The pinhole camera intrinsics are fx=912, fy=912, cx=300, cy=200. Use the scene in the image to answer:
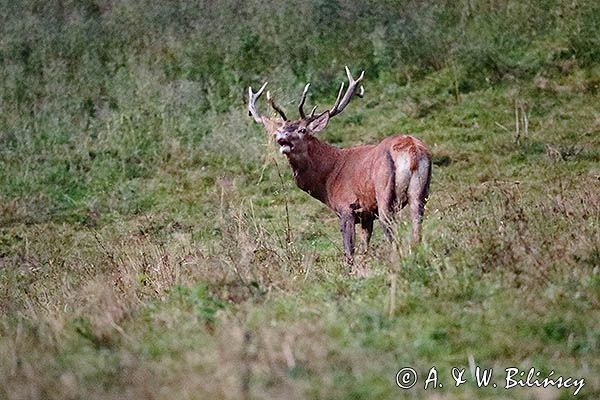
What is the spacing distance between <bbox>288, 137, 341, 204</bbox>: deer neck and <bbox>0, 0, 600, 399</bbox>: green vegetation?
60 cm

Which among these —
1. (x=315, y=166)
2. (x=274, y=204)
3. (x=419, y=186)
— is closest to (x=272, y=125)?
(x=315, y=166)

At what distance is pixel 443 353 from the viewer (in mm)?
5039

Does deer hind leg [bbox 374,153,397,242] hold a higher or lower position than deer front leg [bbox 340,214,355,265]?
higher

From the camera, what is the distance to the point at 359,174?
9.60 metres

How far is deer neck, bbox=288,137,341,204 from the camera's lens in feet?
33.4

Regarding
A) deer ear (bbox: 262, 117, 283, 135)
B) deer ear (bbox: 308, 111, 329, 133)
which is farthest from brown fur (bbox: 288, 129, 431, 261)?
deer ear (bbox: 262, 117, 283, 135)

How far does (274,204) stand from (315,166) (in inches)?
145

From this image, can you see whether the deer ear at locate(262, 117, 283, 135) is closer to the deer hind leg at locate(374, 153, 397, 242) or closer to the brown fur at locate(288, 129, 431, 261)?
the brown fur at locate(288, 129, 431, 261)

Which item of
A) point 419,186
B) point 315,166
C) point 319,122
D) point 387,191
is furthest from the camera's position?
point 319,122

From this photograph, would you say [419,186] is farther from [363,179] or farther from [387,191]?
[363,179]

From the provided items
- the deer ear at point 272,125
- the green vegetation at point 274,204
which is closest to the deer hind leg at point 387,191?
the green vegetation at point 274,204

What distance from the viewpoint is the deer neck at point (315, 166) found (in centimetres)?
1017

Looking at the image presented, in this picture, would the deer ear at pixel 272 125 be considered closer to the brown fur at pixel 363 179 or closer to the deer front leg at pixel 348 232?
the brown fur at pixel 363 179

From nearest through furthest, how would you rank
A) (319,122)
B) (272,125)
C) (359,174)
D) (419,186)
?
(419,186) < (359,174) < (319,122) < (272,125)
